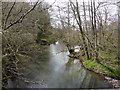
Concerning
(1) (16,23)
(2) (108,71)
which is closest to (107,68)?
(2) (108,71)

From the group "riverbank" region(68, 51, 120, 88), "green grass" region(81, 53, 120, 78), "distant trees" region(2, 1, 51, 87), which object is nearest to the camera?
"distant trees" region(2, 1, 51, 87)

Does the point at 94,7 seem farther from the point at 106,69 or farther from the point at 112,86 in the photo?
the point at 112,86

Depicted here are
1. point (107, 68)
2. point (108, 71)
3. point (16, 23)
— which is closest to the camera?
point (16, 23)

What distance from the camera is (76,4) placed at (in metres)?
7.08

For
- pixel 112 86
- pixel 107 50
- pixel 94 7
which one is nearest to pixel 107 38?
pixel 107 50

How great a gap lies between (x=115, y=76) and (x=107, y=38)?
8.72 feet

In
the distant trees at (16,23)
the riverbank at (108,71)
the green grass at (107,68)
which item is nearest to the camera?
the distant trees at (16,23)

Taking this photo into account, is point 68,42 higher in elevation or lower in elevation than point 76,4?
lower

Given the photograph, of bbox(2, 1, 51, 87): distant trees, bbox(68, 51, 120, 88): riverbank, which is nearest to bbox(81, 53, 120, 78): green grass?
bbox(68, 51, 120, 88): riverbank

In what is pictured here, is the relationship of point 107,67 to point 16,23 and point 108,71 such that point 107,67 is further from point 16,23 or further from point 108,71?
point 16,23

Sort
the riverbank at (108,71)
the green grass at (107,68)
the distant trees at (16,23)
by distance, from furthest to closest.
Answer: the green grass at (107,68) < the riverbank at (108,71) < the distant trees at (16,23)

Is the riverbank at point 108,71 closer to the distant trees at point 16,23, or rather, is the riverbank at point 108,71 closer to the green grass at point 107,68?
the green grass at point 107,68

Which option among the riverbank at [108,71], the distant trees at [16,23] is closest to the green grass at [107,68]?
the riverbank at [108,71]

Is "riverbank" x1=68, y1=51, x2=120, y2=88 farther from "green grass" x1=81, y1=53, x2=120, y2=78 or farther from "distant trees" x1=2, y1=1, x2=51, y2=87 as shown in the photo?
"distant trees" x1=2, y1=1, x2=51, y2=87
